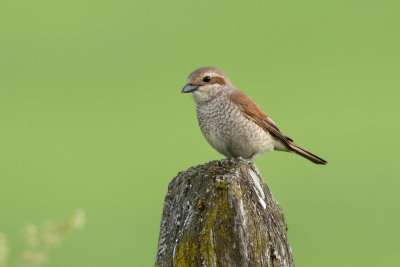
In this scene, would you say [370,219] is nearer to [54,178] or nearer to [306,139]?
[306,139]

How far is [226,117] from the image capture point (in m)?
5.17

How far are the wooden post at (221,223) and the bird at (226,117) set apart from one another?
95.4 inches

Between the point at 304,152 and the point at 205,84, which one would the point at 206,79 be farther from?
the point at 304,152

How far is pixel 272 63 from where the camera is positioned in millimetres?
12359

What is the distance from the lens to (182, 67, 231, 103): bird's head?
17.1 feet

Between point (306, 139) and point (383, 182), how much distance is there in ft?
3.86

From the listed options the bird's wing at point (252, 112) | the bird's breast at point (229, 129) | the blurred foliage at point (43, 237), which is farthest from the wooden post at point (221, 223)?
the bird's wing at point (252, 112)

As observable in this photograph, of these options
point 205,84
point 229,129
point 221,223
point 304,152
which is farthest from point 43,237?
point 304,152

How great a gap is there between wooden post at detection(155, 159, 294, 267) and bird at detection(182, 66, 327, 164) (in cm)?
242

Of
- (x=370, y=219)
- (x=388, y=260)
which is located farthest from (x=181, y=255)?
(x=370, y=219)

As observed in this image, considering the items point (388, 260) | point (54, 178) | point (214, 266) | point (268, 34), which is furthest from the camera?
point (268, 34)

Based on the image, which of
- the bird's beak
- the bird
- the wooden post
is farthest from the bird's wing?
the wooden post

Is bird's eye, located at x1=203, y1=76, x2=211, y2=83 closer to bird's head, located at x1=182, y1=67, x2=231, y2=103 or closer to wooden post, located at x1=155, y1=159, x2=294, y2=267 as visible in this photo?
bird's head, located at x1=182, y1=67, x2=231, y2=103

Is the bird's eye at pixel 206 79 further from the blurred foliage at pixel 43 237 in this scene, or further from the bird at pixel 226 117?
the blurred foliage at pixel 43 237
